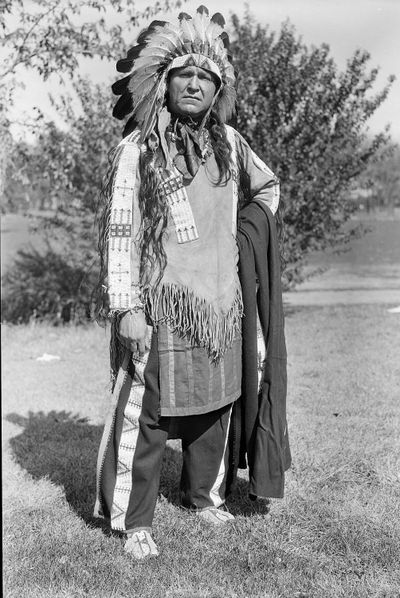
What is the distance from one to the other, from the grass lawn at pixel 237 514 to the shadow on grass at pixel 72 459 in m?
0.01

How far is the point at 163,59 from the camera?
3.10 meters

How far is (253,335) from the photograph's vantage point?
10.7ft

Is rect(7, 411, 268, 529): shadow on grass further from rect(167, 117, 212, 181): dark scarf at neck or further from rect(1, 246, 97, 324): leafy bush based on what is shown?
rect(1, 246, 97, 324): leafy bush

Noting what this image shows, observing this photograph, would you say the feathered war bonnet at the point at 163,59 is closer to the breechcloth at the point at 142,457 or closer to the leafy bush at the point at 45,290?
the breechcloth at the point at 142,457

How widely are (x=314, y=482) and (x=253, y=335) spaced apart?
1.06 metres

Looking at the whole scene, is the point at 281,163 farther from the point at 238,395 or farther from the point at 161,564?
the point at 161,564

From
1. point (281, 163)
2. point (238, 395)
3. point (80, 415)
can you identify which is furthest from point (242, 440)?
point (281, 163)

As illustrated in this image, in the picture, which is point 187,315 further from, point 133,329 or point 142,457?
point 142,457

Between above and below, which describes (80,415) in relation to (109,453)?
below

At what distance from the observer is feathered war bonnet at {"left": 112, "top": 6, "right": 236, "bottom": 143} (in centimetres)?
308

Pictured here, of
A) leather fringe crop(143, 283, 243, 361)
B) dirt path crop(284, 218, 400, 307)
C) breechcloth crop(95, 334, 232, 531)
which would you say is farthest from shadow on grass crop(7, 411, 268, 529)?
dirt path crop(284, 218, 400, 307)

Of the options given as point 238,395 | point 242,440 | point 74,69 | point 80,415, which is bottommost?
point 80,415

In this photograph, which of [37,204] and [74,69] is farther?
[37,204]

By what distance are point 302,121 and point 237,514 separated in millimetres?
6708
